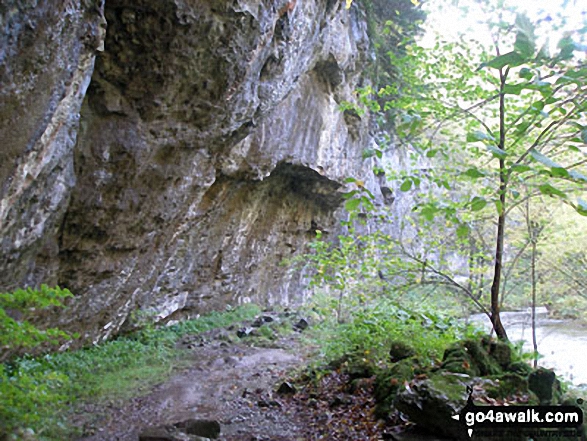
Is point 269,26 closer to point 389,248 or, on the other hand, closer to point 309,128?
point 389,248

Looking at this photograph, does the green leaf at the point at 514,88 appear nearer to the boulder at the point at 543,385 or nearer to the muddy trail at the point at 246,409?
the muddy trail at the point at 246,409

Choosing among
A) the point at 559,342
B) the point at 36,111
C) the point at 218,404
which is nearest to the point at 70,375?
the point at 218,404

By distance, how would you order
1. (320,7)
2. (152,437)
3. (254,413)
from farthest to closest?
1. (320,7)
2. (254,413)
3. (152,437)

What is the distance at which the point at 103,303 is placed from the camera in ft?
25.8

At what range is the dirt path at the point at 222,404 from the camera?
479 cm

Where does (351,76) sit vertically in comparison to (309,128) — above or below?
above

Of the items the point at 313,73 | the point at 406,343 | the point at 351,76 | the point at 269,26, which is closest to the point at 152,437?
the point at 406,343

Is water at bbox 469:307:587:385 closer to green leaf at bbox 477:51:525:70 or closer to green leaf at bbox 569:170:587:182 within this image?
green leaf at bbox 569:170:587:182

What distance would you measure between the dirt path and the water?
423cm

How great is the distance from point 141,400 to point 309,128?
911 cm

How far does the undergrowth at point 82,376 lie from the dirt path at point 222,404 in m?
0.33

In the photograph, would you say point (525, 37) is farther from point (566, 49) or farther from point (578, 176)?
point (578, 176)

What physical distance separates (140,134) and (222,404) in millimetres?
4526

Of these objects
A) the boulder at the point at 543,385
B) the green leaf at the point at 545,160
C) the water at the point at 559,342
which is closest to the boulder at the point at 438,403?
the boulder at the point at 543,385
